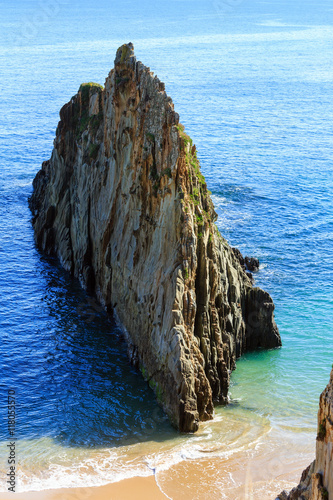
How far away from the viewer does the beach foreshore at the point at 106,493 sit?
31.9m

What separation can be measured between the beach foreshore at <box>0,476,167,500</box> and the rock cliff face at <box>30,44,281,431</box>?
16.8ft

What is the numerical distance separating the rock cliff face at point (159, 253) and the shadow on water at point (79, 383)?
126 cm

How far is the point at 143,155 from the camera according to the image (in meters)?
45.3

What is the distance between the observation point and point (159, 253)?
42.6 meters

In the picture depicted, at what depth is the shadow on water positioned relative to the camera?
37.4 meters

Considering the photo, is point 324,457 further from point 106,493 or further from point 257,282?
point 257,282

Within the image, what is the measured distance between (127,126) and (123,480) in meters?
26.4

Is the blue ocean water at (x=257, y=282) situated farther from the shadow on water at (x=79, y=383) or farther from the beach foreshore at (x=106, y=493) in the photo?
the beach foreshore at (x=106, y=493)

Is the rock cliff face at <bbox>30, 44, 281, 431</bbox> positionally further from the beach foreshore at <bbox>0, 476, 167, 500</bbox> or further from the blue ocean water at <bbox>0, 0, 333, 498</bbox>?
the beach foreshore at <bbox>0, 476, 167, 500</bbox>

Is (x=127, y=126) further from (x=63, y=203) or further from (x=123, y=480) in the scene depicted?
Answer: (x=123, y=480)

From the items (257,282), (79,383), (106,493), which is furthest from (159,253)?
(257,282)

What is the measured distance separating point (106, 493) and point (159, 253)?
15.8 metres

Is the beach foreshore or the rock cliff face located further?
the rock cliff face

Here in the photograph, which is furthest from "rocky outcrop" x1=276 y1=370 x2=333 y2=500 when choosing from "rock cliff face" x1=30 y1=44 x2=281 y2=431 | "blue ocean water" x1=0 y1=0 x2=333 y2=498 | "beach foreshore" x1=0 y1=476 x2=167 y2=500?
"rock cliff face" x1=30 y1=44 x2=281 y2=431
